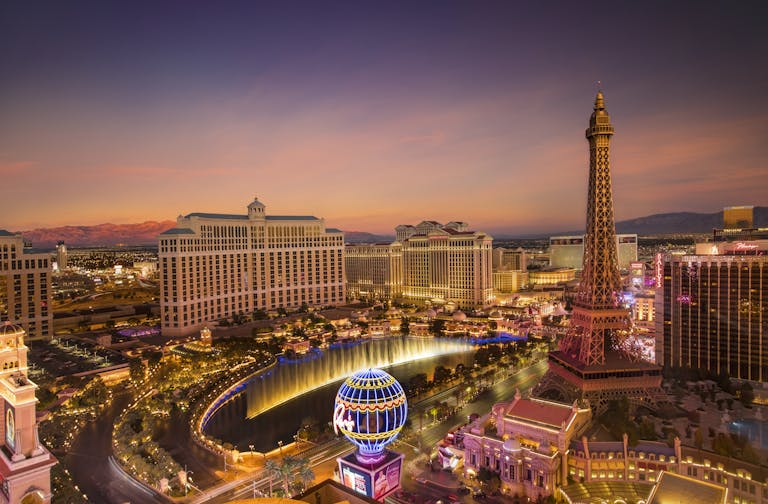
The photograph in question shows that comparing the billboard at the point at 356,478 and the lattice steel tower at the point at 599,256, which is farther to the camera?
the lattice steel tower at the point at 599,256

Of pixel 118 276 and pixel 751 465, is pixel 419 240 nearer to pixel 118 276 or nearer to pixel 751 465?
pixel 751 465

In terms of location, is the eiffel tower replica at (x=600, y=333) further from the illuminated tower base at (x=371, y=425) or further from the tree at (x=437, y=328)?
the tree at (x=437, y=328)

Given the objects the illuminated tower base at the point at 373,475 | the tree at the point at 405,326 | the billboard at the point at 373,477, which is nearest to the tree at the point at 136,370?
the illuminated tower base at the point at 373,475

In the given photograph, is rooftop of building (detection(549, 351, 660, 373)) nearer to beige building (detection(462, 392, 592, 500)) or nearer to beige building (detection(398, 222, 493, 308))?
beige building (detection(462, 392, 592, 500))

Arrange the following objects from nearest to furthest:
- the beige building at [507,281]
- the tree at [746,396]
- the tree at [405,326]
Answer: the tree at [746,396] < the tree at [405,326] < the beige building at [507,281]

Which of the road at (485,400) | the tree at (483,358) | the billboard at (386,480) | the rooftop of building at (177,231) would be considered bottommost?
the road at (485,400)

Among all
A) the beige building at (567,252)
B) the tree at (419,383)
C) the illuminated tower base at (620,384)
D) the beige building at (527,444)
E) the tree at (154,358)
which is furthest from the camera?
the beige building at (567,252)

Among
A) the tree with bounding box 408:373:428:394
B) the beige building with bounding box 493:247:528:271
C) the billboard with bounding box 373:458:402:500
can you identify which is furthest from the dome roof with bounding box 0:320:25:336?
the beige building with bounding box 493:247:528:271
